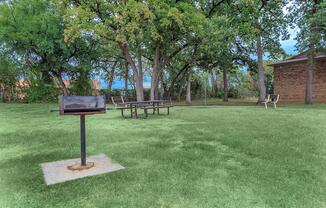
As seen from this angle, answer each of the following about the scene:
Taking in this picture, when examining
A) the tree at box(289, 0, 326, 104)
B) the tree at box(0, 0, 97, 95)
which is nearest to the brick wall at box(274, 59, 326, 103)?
the tree at box(289, 0, 326, 104)

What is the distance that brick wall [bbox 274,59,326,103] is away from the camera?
53.8ft

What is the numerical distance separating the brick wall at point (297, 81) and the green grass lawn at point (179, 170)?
12.6 metres

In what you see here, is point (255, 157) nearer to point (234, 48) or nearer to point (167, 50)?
point (167, 50)

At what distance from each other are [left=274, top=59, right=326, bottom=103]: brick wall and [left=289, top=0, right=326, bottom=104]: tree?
2.76 m

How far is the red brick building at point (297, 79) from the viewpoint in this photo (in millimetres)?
16375

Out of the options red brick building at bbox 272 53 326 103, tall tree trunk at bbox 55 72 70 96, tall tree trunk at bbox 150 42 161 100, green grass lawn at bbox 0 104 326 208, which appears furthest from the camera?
tall tree trunk at bbox 55 72 70 96

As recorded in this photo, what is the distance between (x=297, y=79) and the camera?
17.8 m

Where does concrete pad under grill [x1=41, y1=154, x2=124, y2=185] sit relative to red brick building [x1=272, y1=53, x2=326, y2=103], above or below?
below

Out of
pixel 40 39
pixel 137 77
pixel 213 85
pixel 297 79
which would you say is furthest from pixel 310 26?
pixel 213 85

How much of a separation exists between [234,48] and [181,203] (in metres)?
17.5

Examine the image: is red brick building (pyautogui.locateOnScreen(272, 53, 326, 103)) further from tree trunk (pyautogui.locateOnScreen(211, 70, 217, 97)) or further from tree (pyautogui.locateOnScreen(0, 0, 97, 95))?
tree (pyautogui.locateOnScreen(0, 0, 97, 95))

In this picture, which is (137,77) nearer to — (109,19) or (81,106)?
(109,19)

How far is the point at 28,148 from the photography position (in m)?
4.47

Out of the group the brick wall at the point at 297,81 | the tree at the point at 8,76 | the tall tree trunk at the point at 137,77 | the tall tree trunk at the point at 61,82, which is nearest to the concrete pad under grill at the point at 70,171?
the tall tree trunk at the point at 137,77
